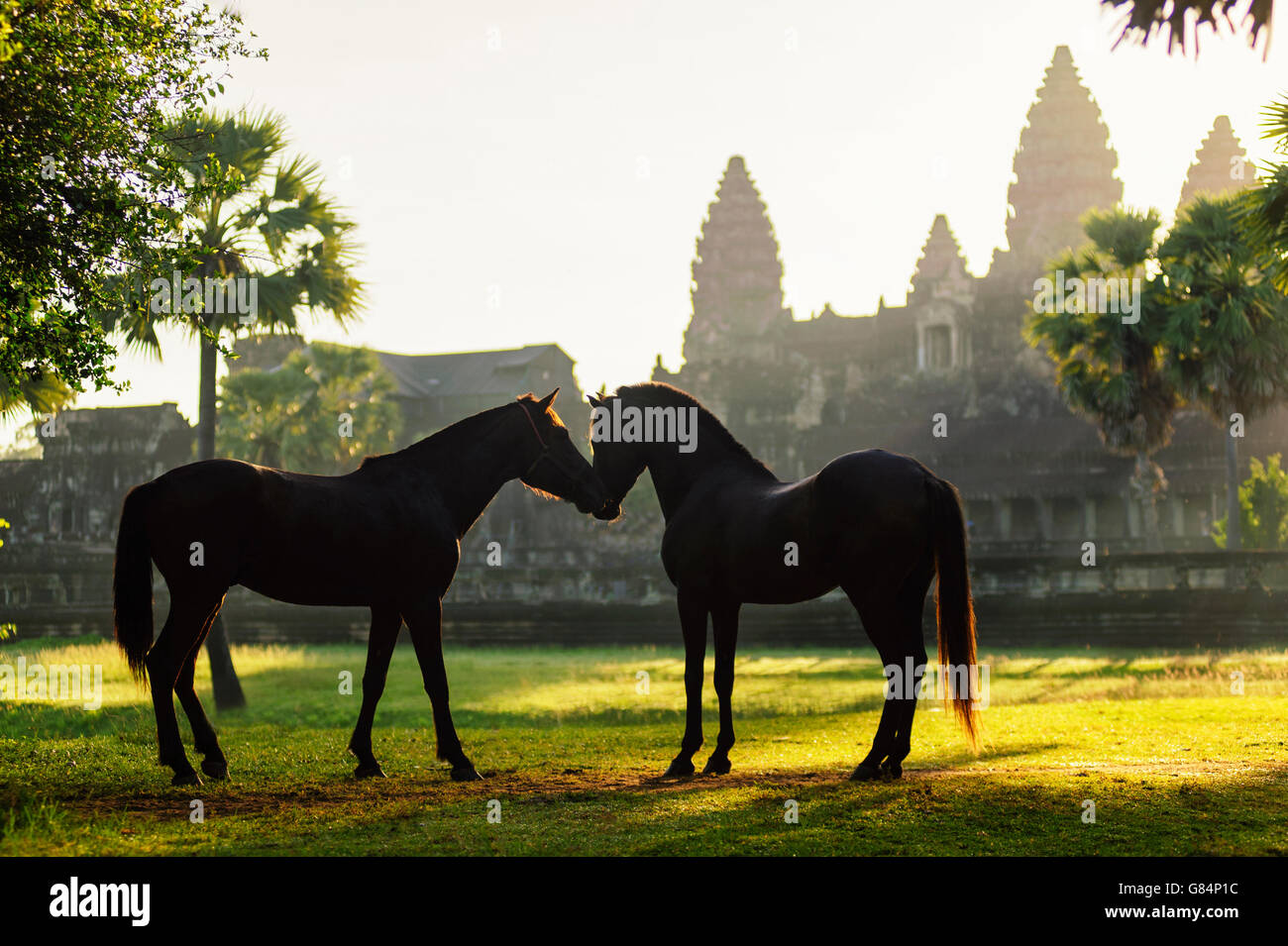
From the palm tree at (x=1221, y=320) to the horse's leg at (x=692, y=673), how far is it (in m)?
21.0

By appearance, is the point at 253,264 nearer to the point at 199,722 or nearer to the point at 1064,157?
the point at 199,722

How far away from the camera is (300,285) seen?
61.5ft

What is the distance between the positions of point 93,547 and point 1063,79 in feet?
255

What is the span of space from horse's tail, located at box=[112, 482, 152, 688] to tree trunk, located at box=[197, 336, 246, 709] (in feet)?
30.3

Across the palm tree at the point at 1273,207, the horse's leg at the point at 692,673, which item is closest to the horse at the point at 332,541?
the horse's leg at the point at 692,673

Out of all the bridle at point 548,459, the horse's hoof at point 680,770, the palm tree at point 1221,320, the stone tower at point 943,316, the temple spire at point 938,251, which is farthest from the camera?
the temple spire at point 938,251

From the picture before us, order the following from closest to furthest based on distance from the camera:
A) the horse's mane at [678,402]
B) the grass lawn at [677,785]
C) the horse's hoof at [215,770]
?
the grass lawn at [677,785] < the horse's hoof at [215,770] < the horse's mane at [678,402]

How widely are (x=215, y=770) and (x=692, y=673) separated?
3222mm

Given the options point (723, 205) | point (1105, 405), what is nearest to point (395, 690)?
point (1105, 405)

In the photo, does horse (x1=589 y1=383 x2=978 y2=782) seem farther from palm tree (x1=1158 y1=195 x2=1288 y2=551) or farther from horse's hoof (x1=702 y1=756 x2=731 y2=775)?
palm tree (x1=1158 y1=195 x2=1288 y2=551)

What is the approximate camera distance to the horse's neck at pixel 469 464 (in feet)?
27.2

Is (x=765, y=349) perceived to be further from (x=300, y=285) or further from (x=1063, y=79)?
(x=300, y=285)

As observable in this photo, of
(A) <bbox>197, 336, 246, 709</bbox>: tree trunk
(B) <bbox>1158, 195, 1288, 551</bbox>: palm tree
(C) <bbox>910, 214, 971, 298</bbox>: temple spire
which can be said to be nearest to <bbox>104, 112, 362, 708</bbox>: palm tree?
(A) <bbox>197, 336, 246, 709</bbox>: tree trunk

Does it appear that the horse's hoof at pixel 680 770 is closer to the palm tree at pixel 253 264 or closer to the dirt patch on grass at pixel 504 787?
the dirt patch on grass at pixel 504 787
